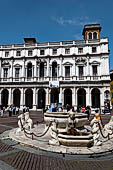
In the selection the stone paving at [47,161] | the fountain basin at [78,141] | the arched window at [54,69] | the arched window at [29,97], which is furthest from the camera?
the arched window at [29,97]

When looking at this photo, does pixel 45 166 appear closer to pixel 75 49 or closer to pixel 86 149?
pixel 86 149

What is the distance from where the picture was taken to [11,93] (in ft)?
91.8

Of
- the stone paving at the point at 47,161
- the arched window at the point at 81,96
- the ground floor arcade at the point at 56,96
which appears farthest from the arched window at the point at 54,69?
the stone paving at the point at 47,161

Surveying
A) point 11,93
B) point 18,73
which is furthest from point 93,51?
point 11,93

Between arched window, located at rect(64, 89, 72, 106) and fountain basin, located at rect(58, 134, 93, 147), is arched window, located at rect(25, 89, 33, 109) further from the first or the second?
fountain basin, located at rect(58, 134, 93, 147)

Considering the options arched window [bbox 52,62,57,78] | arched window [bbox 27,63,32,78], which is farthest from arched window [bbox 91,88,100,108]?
arched window [bbox 27,63,32,78]

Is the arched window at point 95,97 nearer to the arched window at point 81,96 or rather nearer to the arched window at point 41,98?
the arched window at point 81,96

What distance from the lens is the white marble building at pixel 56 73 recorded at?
86.4 feet

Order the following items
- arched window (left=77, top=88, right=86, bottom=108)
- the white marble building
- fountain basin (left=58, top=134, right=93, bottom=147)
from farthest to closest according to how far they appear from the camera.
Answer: arched window (left=77, top=88, right=86, bottom=108), the white marble building, fountain basin (left=58, top=134, right=93, bottom=147)

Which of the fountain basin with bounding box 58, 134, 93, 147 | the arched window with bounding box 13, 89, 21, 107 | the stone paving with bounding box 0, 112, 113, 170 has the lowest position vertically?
the stone paving with bounding box 0, 112, 113, 170

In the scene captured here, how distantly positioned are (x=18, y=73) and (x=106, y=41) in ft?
66.9

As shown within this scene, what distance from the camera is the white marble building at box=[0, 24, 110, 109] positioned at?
2634cm

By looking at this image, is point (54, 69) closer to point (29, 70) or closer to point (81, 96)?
point (29, 70)

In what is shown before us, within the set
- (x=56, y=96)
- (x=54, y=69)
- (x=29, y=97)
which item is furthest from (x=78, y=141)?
(x=29, y=97)
